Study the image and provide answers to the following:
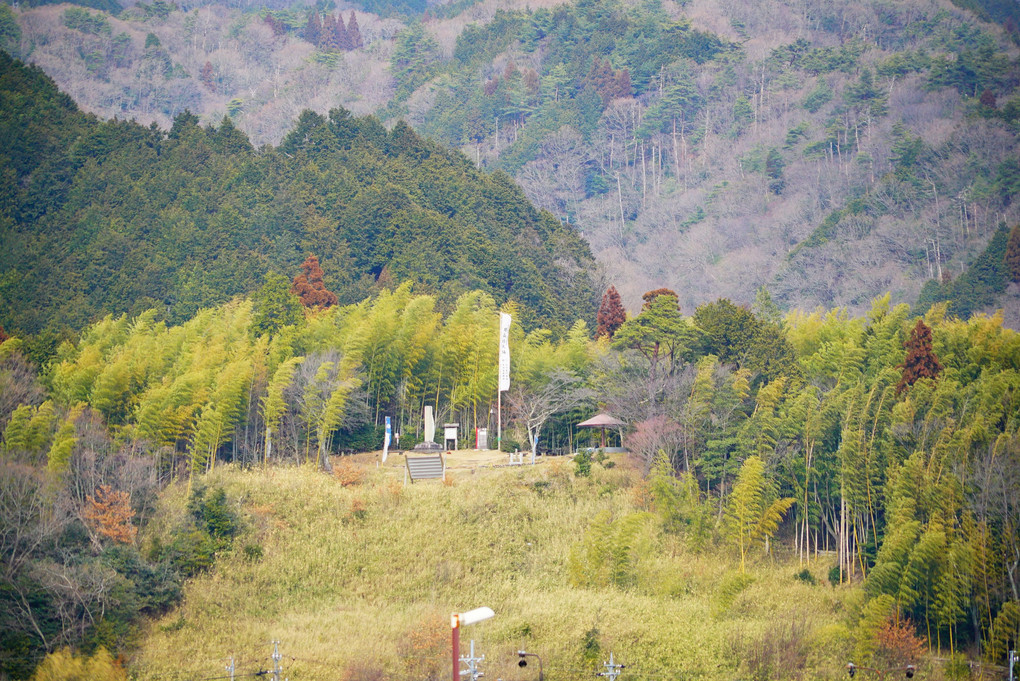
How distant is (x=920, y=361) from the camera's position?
35656 mm

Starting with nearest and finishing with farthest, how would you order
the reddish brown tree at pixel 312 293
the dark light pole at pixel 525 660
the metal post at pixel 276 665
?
the metal post at pixel 276 665 → the dark light pole at pixel 525 660 → the reddish brown tree at pixel 312 293

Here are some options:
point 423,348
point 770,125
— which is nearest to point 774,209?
point 770,125

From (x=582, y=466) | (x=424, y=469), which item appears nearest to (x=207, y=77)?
(x=424, y=469)

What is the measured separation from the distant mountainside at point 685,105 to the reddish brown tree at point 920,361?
84.0ft

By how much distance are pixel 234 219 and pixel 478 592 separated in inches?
1150

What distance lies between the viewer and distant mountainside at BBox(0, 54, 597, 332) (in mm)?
50719

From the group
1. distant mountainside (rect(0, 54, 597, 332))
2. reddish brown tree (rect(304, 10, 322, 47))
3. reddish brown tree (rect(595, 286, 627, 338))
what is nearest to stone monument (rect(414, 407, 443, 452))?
reddish brown tree (rect(595, 286, 627, 338))

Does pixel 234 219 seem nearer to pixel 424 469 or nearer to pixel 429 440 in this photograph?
pixel 429 440

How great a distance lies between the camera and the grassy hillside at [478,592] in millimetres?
27203

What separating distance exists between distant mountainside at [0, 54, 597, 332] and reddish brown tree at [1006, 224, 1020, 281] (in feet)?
65.4

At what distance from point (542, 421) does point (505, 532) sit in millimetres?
5409

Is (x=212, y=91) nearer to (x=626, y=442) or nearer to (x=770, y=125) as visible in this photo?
(x=770, y=125)

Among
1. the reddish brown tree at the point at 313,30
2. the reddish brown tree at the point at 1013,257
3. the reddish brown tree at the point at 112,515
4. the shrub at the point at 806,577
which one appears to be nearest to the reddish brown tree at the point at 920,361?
the shrub at the point at 806,577

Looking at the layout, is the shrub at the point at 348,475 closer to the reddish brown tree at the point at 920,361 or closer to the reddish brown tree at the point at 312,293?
the reddish brown tree at the point at 312,293
